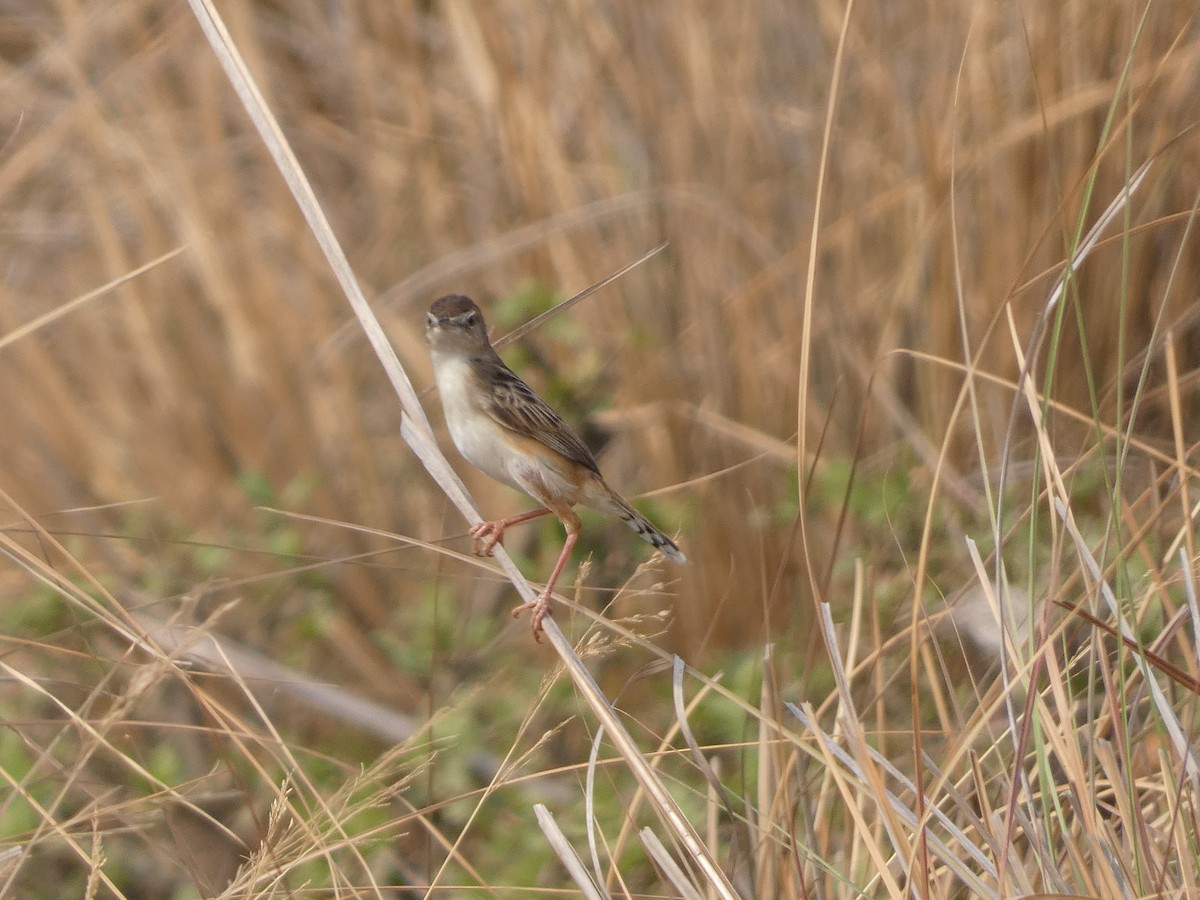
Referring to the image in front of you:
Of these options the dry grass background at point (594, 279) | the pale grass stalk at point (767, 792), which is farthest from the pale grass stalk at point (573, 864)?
the dry grass background at point (594, 279)

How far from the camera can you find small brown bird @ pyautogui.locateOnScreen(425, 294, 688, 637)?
3.36 meters

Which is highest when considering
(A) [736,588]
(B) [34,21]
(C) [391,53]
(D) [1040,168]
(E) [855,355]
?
(B) [34,21]

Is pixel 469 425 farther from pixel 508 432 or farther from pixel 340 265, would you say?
pixel 340 265

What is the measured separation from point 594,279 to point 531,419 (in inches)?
43.8

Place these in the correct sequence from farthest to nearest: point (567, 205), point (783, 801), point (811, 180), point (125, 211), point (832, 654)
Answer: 1. point (125, 211)
2. point (567, 205)
3. point (811, 180)
4. point (783, 801)
5. point (832, 654)

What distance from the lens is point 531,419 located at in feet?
11.3

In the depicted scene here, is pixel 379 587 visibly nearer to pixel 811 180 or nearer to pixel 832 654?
pixel 811 180

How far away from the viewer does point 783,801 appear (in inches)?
86.7

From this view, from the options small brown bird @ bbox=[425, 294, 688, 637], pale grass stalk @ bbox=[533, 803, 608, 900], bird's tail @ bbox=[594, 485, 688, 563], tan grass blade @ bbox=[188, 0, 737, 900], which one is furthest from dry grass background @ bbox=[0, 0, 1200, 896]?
pale grass stalk @ bbox=[533, 803, 608, 900]

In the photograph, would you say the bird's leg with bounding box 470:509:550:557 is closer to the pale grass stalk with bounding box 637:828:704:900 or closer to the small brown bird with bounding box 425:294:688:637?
the small brown bird with bounding box 425:294:688:637

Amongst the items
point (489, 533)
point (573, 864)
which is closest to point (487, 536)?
point (489, 533)

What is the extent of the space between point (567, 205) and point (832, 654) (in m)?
2.85

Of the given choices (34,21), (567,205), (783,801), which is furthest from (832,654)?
(34,21)

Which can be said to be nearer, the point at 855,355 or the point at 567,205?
the point at 855,355
